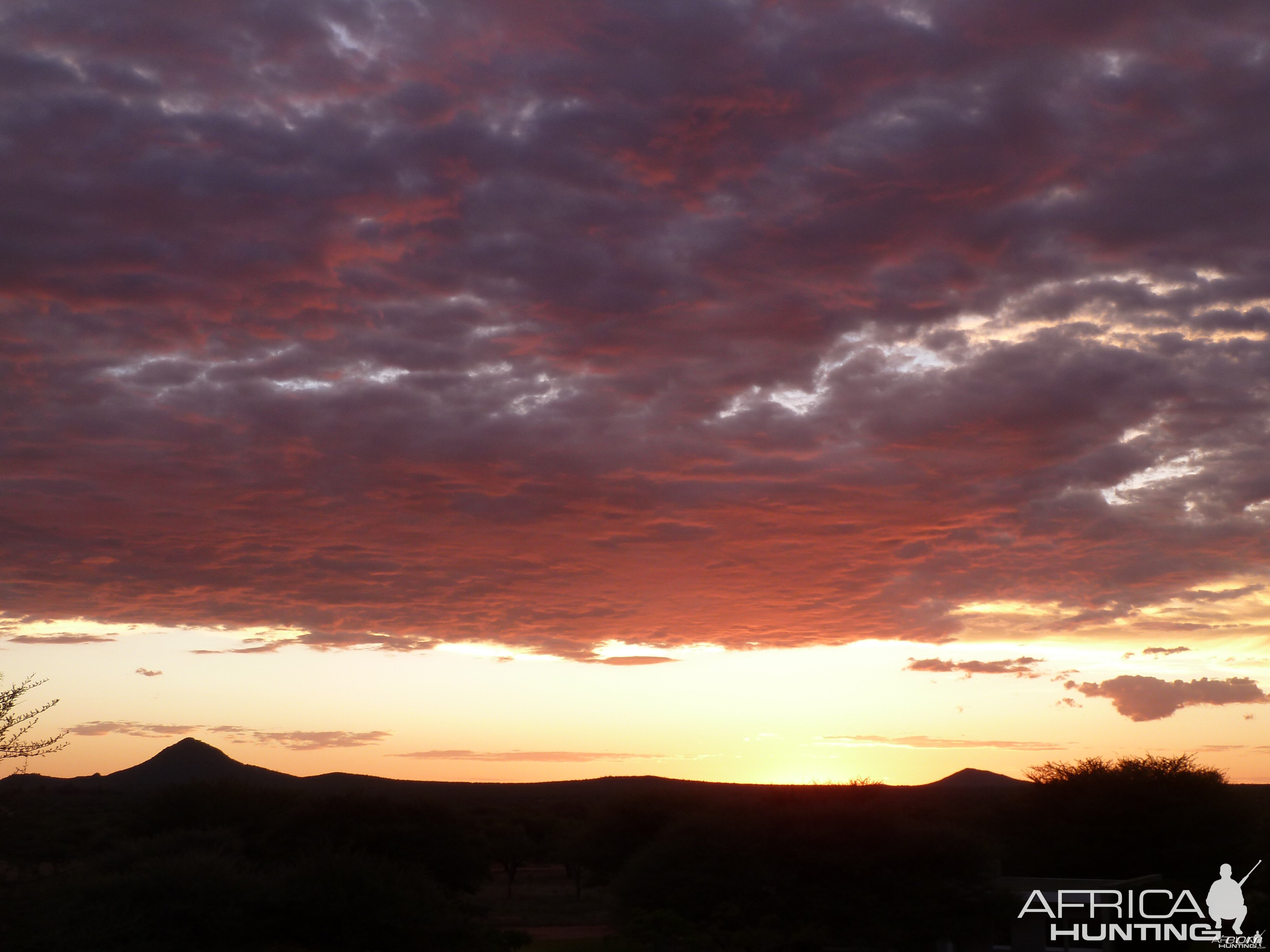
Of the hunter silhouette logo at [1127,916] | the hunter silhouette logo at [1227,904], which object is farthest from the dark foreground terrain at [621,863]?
the hunter silhouette logo at [1227,904]

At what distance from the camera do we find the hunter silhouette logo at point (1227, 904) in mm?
30734

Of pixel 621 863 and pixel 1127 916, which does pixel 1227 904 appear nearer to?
pixel 1127 916

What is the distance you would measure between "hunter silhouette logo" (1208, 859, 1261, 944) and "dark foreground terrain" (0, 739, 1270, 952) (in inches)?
37.5

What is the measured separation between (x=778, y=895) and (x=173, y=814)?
105 feet

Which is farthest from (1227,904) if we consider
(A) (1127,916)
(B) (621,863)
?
(B) (621,863)

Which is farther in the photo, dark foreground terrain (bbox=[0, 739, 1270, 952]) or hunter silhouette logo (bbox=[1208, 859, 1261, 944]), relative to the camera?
hunter silhouette logo (bbox=[1208, 859, 1261, 944])

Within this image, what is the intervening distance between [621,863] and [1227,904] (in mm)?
34503


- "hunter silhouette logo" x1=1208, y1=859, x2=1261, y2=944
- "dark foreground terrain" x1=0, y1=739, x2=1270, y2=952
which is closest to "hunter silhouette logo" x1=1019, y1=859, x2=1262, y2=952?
"hunter silhouette logo" x1=1208, y1=859, x2=1261, y2=944

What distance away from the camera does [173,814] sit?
52281 millimetres

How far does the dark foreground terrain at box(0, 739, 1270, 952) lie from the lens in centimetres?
2723

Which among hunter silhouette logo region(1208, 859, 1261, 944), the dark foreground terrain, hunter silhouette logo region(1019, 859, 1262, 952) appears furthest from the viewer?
hunter silhouette logo region(1019, 859, 1262, 952)

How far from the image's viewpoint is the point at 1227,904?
32.5m

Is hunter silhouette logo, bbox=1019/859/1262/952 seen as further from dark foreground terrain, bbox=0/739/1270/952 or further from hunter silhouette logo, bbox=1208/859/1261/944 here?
dark foreground terrain, bbox=0/739/1270/952

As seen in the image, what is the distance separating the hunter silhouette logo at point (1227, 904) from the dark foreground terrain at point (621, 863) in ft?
3.13
